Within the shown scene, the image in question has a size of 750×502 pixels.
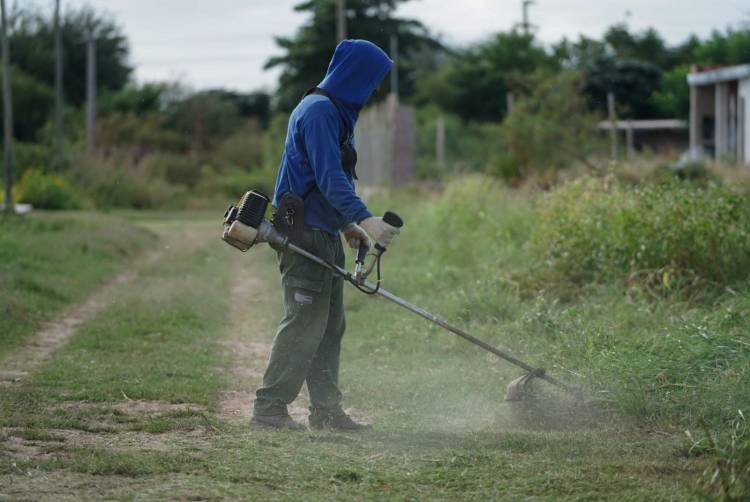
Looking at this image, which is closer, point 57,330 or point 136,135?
point 57,330

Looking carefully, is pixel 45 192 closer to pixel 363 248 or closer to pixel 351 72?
pixel 363 248

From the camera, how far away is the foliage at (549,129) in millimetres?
21172

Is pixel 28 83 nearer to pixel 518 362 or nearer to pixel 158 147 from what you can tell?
pixel 158 147

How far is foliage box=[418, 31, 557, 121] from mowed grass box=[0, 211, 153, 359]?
929 inches

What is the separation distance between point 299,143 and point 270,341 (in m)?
3.68

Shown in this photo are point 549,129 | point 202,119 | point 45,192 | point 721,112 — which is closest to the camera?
point 549,129

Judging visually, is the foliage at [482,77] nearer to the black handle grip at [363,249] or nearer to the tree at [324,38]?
the tree at [324,38]

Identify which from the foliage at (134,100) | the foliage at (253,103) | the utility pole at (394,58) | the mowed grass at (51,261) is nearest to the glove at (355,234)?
the mowed grass at (51,261)

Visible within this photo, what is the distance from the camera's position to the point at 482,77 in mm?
43094

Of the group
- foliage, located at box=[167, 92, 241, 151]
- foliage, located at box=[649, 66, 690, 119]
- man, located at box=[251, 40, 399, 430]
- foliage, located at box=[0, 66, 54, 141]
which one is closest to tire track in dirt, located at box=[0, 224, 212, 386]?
man, located at box=[251, 40, 399, 430]

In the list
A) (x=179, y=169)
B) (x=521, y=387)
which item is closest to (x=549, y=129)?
(x=521, y=387)

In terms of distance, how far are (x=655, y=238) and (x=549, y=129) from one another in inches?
499

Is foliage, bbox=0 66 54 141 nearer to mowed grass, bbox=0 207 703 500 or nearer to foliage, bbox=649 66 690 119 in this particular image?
foliage, bbox=649 66 690 119

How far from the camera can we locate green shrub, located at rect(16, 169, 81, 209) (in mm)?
23031
